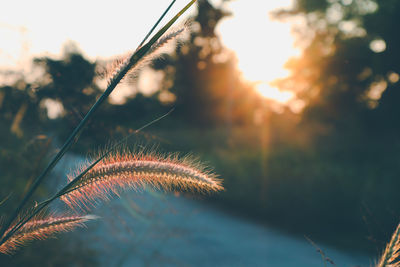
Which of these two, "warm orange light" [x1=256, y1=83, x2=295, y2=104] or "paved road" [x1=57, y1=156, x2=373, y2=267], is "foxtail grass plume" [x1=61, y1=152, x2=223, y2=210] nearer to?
"paved road" [x1=57, y1=156, x2=373, y2=267]

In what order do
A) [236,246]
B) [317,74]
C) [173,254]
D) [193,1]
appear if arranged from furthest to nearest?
[317,74]
[236,246]
[173,254]
[193,1]

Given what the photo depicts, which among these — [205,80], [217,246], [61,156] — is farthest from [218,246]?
[205,80]

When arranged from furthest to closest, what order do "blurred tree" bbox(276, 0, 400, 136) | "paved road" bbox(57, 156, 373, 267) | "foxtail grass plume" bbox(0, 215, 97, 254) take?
"blurred tree" bbox(276, 0, 400, 136)
"paved road" bbox(57, 156, 373, 267)
"foxtail grass plume" bbox(0, 215, 97, 254)

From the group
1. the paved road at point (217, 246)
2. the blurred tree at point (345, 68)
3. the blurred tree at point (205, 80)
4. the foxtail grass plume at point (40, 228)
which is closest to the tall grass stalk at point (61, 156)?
the foxtail grass plume at point (40, 228)

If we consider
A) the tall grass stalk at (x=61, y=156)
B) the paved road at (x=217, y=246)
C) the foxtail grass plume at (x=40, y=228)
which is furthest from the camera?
the paved road at (x=217, y=246)

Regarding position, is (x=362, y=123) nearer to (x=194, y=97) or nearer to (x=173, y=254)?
(x=173, y=254)

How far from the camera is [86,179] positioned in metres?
1.07

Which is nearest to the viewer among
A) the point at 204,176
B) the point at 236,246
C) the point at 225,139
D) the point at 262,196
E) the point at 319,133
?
the point at 204,176

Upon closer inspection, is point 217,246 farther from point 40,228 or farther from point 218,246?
point 40,228

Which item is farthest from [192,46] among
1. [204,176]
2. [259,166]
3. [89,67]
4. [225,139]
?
[204,176]

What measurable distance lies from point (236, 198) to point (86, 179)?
945 cm

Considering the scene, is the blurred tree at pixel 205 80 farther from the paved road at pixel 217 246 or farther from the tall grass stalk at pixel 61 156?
the tall grass stalk at pixel 61 156

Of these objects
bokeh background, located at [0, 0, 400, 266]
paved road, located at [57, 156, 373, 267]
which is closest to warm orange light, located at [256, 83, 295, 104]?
bokeh background, located at [0, 0, 400, 266]

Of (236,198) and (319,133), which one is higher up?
(319,133)
